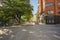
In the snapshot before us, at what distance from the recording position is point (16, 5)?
42906 mm

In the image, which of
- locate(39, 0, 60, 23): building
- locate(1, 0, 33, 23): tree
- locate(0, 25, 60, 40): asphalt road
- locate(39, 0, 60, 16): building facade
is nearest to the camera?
locate(0, 25, 60, 40): asphalt road

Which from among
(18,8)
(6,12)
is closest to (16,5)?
(18,8)

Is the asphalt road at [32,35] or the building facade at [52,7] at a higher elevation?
the building facade at [52,7]

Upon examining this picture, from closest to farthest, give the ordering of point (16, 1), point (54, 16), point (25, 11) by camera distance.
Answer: point (16, 1) < point (25, 11) < point (54, 16)

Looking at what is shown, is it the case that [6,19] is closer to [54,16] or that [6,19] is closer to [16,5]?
[16,5]

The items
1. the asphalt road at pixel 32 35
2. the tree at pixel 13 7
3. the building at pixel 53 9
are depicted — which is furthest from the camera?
the building at pixel 53 9

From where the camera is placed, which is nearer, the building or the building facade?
the building

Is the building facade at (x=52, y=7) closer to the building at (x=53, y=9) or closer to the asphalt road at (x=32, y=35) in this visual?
the building at (x=53, y=9)

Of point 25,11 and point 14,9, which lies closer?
point 14,9

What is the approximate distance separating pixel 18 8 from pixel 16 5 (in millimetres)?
1030

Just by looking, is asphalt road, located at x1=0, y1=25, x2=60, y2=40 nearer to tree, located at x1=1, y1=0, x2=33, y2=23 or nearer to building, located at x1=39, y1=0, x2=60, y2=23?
tree, located at x1=1, y1=0, x2=33, y2=23

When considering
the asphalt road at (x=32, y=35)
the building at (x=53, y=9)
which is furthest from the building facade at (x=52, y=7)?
the asphalt road at (x=32, y=35)

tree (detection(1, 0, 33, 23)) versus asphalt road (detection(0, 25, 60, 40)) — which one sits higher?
tree (detection(1, 0, 33, 23))

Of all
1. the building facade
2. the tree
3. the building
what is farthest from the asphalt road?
the building facade
